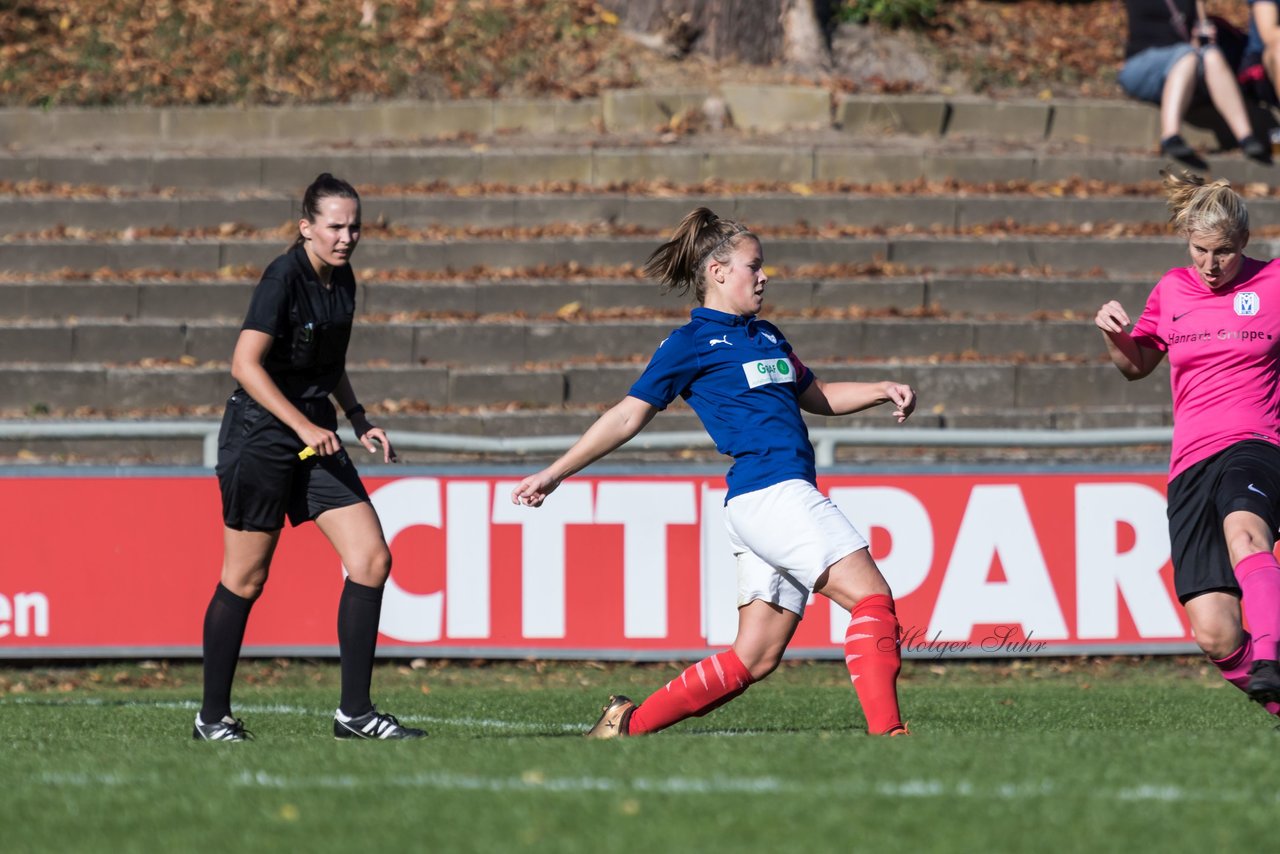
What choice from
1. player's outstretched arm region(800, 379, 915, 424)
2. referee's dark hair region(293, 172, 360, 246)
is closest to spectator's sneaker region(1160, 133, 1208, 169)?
player's outstretched arm region(800, 379, 915, 424)

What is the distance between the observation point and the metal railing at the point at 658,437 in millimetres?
9484

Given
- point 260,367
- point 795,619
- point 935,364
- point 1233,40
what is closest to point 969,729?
point 795,619

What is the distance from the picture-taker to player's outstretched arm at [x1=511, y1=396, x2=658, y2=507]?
217 inches

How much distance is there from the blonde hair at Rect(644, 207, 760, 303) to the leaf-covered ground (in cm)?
981

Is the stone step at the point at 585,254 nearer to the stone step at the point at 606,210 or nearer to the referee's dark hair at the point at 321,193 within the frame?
the stone step at the point at 606,210

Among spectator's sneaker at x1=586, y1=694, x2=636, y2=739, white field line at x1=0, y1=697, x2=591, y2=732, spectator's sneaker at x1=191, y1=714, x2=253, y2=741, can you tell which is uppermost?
spectator's sneaker at x1=586, y1=694, x2=636, y2=739

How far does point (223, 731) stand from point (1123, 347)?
3633 millimetres

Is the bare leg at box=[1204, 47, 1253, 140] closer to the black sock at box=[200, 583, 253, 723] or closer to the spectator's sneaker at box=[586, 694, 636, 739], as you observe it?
the spectator's sneaker at box=[586, 694, 636, 739]

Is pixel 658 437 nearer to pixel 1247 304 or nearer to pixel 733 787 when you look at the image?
pixel 1247 304

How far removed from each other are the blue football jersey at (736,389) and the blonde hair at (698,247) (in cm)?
16

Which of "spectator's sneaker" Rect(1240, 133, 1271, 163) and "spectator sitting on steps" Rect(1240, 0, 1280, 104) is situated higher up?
"spectator sitting on steps" Rect(1240, 0, 1280, 104)

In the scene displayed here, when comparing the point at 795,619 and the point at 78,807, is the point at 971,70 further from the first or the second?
the point at 78,807

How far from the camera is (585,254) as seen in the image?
13055 mm

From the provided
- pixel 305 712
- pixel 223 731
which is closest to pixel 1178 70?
pixel 305 712
